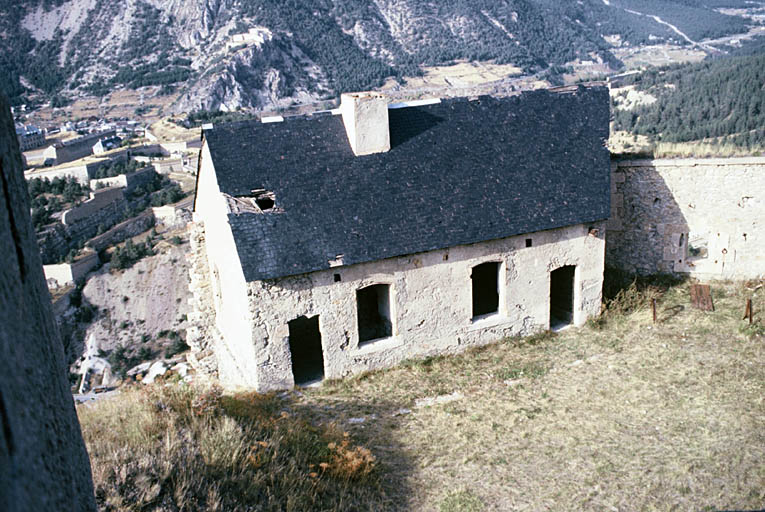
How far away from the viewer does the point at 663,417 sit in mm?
11109

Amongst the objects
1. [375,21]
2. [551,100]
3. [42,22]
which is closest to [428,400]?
[551,100]

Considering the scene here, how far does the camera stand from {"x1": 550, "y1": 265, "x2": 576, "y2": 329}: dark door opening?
1603 centimetres

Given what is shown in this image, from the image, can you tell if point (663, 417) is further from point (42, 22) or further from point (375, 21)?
point (42, 22)

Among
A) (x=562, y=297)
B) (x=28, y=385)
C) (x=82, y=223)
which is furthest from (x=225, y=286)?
(x=82, y=223)

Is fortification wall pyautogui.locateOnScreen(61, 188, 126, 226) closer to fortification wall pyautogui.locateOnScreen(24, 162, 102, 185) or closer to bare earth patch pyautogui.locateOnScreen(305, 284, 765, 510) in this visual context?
fortification wall pyautogui.locateOnScreen(24, 162, 102, 185)

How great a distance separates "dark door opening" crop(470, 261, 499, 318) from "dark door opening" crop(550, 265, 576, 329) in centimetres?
163

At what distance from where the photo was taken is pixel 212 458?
7953 millimetres

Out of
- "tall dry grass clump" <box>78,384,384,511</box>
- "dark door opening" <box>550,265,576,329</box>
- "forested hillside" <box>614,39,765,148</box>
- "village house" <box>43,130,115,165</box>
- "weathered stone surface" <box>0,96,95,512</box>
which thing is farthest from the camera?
"village house" <box>43,130,115,165</box>

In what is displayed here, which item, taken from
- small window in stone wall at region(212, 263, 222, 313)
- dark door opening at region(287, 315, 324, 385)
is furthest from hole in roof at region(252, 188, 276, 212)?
small window in stone wall at region(212, 263, 222, 313)

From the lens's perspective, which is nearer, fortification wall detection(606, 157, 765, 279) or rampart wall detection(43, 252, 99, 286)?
fortification wall detection(606, 157, 765, 279)

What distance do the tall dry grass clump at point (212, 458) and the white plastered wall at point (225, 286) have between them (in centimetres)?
260

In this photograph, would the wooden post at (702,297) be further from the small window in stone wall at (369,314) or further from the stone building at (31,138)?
the stone building at (31,138)

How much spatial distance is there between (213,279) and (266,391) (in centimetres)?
463

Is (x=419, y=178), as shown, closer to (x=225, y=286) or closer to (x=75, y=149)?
(x=225, y=286)
